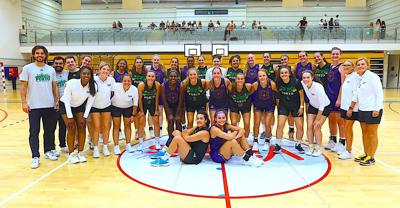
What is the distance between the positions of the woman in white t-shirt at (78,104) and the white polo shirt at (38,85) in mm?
298

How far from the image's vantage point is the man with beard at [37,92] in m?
5.22

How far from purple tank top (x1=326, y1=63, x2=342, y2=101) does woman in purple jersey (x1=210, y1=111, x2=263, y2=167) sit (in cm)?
218

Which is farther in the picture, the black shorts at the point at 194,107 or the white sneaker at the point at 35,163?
the black shorts at the point at 194,107

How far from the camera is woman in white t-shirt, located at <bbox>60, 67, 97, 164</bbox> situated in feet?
17.4

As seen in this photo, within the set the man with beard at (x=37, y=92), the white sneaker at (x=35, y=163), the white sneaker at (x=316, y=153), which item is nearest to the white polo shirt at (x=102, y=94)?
the man with beard at (x=37, y=92)

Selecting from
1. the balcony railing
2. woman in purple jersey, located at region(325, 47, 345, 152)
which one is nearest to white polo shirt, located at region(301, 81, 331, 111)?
woman in purple jersey, located at region(325, 47, 345, 152)

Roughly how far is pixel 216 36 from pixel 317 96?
16.2 metres

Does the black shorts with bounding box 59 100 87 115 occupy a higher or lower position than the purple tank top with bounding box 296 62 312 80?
lower

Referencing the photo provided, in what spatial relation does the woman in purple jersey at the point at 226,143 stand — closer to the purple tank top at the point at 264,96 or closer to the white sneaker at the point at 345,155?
the purple tank top at the point at 264,96

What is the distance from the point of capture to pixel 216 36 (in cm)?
2125

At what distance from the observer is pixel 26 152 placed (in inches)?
251

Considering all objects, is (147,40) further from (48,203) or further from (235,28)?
(48,203)

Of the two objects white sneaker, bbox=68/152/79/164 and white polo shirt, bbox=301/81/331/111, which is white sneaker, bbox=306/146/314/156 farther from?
white sneaker, bbox=68/152/79/164

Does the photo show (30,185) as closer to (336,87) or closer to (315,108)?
(315,108)
